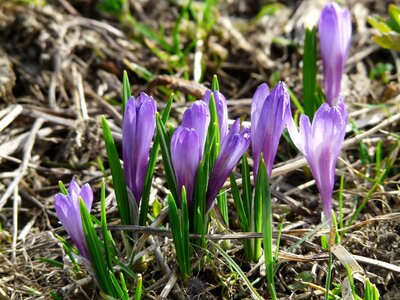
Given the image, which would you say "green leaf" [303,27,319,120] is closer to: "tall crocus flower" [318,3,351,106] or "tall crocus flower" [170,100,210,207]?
"tall crocus flower" [318,3,351,106]

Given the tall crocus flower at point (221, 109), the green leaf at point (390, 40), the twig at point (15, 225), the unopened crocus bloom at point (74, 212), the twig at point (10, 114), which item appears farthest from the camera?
the twig at point (10, 114)

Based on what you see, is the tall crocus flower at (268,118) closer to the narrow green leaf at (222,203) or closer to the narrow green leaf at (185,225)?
the narrow green leaf at (222,203)

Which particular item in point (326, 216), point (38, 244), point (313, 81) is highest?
point (313, 81)

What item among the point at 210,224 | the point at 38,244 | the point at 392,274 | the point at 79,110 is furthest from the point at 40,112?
the point at 392,274

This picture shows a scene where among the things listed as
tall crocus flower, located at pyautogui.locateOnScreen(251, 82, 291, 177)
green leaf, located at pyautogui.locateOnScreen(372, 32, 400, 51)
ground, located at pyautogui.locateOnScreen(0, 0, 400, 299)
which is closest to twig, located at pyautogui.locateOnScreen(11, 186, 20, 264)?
ground, located at pyautogui.locateOnScreen(0, 0, 400, 299)

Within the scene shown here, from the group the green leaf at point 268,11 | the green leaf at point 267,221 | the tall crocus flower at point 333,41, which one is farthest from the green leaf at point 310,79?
the green leaf at point 268,11

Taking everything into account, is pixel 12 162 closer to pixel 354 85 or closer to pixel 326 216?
pixel 326 216

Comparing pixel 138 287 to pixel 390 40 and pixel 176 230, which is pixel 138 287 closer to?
pixel 176 230
